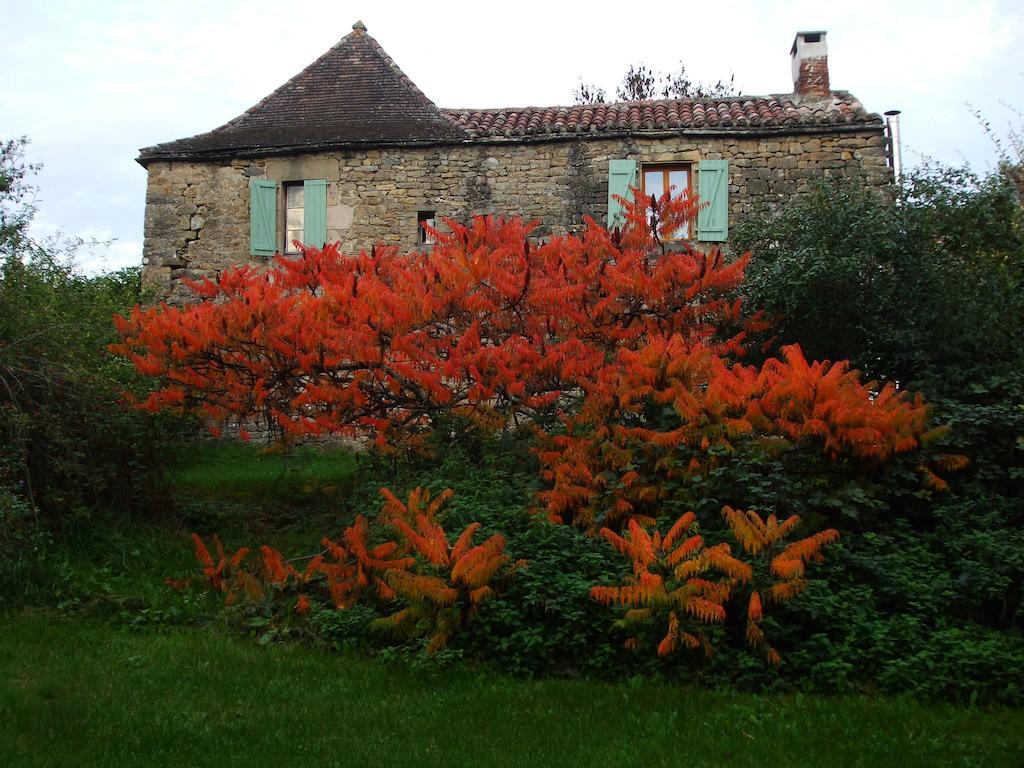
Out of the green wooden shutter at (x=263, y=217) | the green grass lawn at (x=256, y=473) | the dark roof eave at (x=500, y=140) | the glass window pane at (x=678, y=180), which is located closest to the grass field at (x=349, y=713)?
the green grass lawn at (x=256, y=473)

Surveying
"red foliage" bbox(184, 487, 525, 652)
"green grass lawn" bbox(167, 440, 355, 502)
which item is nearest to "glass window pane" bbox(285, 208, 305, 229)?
"green grass lawn" bbox(167, 440, 355, 502)

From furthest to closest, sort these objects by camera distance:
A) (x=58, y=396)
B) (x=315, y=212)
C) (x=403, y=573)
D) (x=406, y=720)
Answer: (x=315, y=212) < (x=58, y=396) < (x=403, y=573) < (x=406, y=720)

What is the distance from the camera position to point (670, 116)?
1492cm

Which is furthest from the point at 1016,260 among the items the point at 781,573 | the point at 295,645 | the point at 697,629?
the point at 295,645

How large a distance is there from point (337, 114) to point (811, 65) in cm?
790

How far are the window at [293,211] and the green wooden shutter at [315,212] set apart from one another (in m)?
0.27

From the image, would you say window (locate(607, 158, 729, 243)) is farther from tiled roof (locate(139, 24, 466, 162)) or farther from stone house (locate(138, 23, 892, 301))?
tiled roof (locate(139, 24, 466, 162))

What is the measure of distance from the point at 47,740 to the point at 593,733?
2826mm

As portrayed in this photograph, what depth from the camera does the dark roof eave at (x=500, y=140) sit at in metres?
14.3

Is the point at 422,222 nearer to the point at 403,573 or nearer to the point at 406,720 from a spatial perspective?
the point at 403,573

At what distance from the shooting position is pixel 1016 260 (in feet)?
29.7

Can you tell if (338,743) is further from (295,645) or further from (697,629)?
(697,629)

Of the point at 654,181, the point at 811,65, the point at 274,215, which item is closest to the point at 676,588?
the point at 654,181

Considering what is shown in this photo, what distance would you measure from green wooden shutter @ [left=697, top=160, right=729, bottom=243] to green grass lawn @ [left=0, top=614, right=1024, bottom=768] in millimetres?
9697
